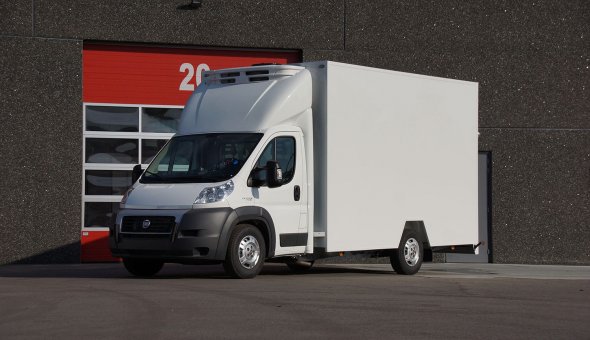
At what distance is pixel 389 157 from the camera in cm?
1688

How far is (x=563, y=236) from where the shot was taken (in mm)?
22812

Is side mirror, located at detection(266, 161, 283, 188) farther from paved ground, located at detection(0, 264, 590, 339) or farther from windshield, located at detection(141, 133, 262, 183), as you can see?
paved ground, located at detection(0, 264, 590, 339)

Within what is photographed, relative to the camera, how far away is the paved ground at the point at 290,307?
30.8 ft

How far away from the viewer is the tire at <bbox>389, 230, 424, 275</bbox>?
17.2 metres

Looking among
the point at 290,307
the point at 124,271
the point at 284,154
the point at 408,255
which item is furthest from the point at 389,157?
the point at 290,307

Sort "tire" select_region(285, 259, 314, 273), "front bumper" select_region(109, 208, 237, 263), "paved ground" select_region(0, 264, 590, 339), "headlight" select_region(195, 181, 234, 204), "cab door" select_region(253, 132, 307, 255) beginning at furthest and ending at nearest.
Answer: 1. "tire" select_region(285, 259, 314, 273)
2. "cab door" select_region(253, 132, 307, 255)
3. "headlight" select_region(195, 181, 234, 204)
4. "front bumper" select_region(109, 208, 237, 263)
5. "paved ground" select_region(0, 264, 590, 339)

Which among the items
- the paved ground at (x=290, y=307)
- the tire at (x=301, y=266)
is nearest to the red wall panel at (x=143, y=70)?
the tire at (x=301, y=266)

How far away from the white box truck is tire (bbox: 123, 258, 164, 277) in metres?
0.02

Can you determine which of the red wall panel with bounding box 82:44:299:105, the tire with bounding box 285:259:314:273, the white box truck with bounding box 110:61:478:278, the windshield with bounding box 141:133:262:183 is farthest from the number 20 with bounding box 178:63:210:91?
the windshield with bounding box 141:133:262:183

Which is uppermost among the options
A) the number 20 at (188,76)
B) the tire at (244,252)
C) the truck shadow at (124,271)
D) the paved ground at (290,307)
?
the number 20 at (188,76)

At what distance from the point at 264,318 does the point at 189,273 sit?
698 cm

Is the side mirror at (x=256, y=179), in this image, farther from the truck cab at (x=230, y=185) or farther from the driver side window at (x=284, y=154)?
the driver side window at (x=284, y=154)

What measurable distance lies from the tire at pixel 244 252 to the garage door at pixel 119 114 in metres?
6.42

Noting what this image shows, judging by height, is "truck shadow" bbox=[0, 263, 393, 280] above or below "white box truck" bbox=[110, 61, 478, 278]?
below
